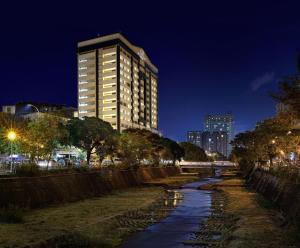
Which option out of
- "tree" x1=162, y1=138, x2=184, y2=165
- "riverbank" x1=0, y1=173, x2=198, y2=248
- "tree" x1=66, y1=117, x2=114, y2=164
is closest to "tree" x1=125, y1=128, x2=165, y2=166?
"tree" x1=162, y1=138, x2=184, y2=165

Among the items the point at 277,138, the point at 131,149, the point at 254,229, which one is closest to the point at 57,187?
the point at 254,229

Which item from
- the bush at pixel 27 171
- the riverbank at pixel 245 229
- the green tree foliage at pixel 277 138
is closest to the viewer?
the riverbank at pixel 245 229

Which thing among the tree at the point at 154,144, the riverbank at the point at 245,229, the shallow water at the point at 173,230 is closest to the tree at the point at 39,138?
the shallow water at the point at 173,230

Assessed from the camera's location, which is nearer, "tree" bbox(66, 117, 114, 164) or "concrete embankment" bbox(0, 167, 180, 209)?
"concrete embankment" bbox(0, 167, 180, 209)

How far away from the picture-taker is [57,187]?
42.3m

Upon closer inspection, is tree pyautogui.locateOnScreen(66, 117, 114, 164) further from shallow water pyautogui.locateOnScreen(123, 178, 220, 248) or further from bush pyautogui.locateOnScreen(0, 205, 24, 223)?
bush pyautogui.locateOnScreen(0, 205, 24, 223)

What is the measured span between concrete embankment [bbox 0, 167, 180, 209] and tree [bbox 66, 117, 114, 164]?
12.8 meters

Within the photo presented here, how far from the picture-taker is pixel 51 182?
4131 cm

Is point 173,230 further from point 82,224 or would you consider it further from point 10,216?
point 10,216

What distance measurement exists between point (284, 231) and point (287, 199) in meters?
9.58

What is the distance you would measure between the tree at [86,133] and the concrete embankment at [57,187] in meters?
12.8

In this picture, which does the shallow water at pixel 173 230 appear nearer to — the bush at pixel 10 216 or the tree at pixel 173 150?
the bush at pixel 10 216

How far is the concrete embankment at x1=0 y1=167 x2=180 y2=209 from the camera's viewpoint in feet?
112

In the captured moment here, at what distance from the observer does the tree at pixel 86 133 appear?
78812mm
